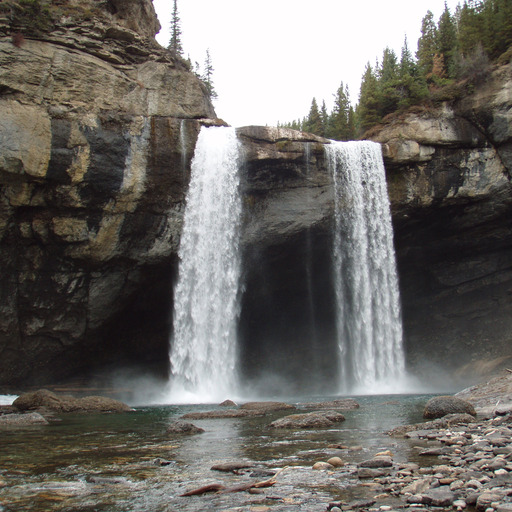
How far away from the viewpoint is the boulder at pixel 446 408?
12.0m

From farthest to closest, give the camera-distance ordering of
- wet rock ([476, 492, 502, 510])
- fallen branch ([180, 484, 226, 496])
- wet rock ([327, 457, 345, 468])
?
wet rock ([327, 457, 345, 468]) → fallen branch ([180, 484, 226, 496]) → wet rock ([476, 492, 502, 510])

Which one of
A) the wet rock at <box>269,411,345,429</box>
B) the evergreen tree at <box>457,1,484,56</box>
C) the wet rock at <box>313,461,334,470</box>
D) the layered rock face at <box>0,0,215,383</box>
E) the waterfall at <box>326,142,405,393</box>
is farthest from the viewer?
the evergreen tree at <box>457,1,484,56</box>

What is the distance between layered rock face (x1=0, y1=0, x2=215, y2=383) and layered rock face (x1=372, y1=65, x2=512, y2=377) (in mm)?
12985

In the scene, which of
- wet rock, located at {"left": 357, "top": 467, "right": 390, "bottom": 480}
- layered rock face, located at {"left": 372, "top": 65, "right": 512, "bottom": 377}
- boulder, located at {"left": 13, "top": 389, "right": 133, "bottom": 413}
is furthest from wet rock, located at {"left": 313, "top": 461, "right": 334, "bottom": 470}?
layered rock face, located at {"left": 372, "top": 65, "right": 512, "bottom": 377}

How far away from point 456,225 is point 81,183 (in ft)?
72.4

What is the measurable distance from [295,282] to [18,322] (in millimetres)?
15796

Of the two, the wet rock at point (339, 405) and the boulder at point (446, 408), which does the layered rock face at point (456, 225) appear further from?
the boulder at point (446, 408)

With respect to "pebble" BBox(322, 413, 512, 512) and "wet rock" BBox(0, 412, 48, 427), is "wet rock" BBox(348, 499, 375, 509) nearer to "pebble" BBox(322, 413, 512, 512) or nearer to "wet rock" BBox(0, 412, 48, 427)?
"pebble" BBox(322, 413, 512, 512)

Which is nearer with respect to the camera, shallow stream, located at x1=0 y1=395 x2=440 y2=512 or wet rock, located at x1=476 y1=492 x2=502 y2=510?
wet rock, located at x1=476 y1=492 x2=502 y2=510

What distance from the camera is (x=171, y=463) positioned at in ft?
25.2

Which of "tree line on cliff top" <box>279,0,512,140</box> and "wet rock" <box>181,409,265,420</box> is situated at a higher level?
"tree line on cliff top" <box>279,0,512,140</box>

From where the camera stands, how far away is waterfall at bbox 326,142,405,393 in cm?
2866

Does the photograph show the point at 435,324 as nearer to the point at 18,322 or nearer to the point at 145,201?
the point at 145,201

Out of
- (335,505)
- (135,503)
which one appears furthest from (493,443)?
(135,503)
